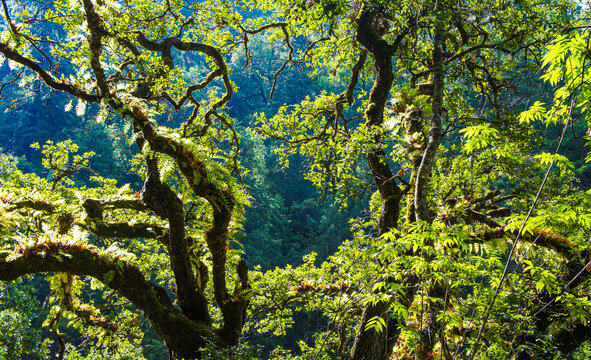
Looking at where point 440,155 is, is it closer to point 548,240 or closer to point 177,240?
point 548,240

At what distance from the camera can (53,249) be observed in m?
3.51

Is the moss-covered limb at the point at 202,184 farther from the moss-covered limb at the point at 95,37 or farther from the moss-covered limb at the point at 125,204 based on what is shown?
the moss-covered limb at the point at 125,204

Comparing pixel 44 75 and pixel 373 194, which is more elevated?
pixel 373 194

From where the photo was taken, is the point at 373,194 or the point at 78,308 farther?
the point at 373,194

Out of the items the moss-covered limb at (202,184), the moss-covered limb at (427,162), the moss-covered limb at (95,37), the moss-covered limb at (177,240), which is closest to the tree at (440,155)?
the moss-covered limb at (427,162)

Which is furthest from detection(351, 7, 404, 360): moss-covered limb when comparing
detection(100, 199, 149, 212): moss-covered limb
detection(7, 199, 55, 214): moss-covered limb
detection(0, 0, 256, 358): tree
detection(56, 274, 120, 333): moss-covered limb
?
detection(7, 199, 55, 214): moss-covered limb

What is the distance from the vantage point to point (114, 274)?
3854mm

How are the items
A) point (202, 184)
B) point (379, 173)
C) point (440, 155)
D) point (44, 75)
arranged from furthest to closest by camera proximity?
point (440, 155) < point (379, 173) < point (44, 75) < point (202, 184)

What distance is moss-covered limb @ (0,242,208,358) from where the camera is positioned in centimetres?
332

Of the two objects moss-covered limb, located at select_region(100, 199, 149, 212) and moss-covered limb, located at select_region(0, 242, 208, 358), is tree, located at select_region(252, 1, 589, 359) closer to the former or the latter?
moss-covered limb, located at select_region(0, 242, 208, 358)

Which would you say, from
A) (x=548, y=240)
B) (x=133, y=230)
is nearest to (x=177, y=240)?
(x=133, y=230)

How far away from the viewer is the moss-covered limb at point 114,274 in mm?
3316

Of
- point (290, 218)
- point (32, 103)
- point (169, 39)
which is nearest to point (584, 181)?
point (290, 218)

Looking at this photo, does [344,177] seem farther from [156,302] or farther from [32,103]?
[32,103]
